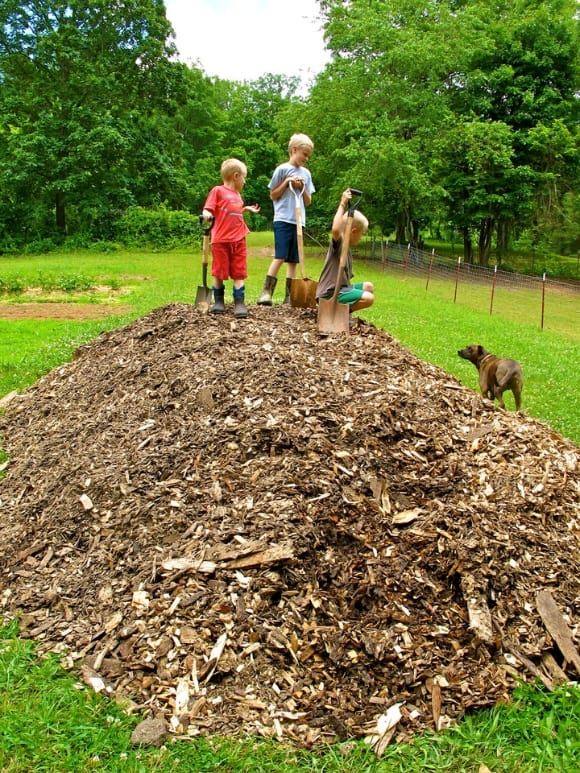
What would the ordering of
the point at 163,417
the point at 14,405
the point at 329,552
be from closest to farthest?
the point at 329,552 → the point at 163,417 → the point at 14,405

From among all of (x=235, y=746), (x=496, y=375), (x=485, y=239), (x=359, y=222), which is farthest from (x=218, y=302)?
(x=485, y=239)

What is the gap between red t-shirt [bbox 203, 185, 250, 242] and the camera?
17.9ft

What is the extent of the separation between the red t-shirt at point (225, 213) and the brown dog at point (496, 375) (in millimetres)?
2375

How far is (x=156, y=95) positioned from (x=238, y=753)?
99.1 feet

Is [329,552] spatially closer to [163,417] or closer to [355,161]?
[163,417]

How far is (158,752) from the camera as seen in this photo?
2311mm

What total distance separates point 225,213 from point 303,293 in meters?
1.02

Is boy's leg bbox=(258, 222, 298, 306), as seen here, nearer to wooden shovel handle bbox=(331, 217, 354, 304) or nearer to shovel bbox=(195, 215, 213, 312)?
shovel bbox=(195, 215, 213, 312)

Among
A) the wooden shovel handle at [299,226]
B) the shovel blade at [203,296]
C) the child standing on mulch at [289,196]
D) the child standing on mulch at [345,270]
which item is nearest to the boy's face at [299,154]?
the child standing on mulch at [289,196]

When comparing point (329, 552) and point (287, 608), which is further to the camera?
point (329, 552)

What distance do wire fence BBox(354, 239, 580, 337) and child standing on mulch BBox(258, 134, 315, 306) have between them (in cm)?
857

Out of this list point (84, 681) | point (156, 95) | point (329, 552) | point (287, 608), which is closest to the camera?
point (84, 681)

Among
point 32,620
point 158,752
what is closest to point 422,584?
point 158,752

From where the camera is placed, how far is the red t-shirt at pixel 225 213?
215 inches
